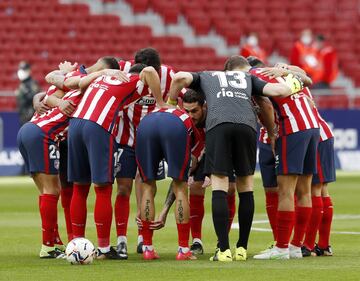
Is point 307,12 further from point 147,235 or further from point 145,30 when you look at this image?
point 147,235

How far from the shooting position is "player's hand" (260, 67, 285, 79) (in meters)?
11.5

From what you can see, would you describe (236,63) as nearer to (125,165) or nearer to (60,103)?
(125,165)

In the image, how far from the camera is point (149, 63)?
38.8ft

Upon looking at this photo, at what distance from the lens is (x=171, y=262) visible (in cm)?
1100

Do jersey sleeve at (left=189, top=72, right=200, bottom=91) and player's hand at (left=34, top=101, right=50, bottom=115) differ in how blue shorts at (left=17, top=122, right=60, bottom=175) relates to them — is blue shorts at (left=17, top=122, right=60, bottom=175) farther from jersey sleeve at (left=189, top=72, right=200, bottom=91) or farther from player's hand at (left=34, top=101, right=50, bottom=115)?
jersey sleeve at (left=189, top=72, right=200, bottom=91)

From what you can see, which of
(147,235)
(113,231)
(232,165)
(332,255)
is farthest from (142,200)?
(113,231)

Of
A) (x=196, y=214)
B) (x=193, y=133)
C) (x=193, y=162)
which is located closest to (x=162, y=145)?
(x=193, y=133)

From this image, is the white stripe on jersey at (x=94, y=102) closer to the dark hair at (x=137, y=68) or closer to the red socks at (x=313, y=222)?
the dark hair at (x=137, y=68)

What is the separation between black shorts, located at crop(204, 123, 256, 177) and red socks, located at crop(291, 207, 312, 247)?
2.58ft

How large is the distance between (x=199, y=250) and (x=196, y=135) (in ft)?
4.10

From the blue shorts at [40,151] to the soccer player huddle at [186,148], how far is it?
0.03 feet

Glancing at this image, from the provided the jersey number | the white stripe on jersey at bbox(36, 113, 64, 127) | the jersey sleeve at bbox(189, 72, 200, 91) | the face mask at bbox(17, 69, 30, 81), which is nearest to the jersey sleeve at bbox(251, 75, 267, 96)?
the jersey number

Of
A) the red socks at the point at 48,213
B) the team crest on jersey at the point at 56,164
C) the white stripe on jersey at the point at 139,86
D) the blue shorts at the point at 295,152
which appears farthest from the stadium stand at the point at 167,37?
the white stripe on jersey at the point at 139,86

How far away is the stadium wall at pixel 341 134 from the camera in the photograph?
27156mm
